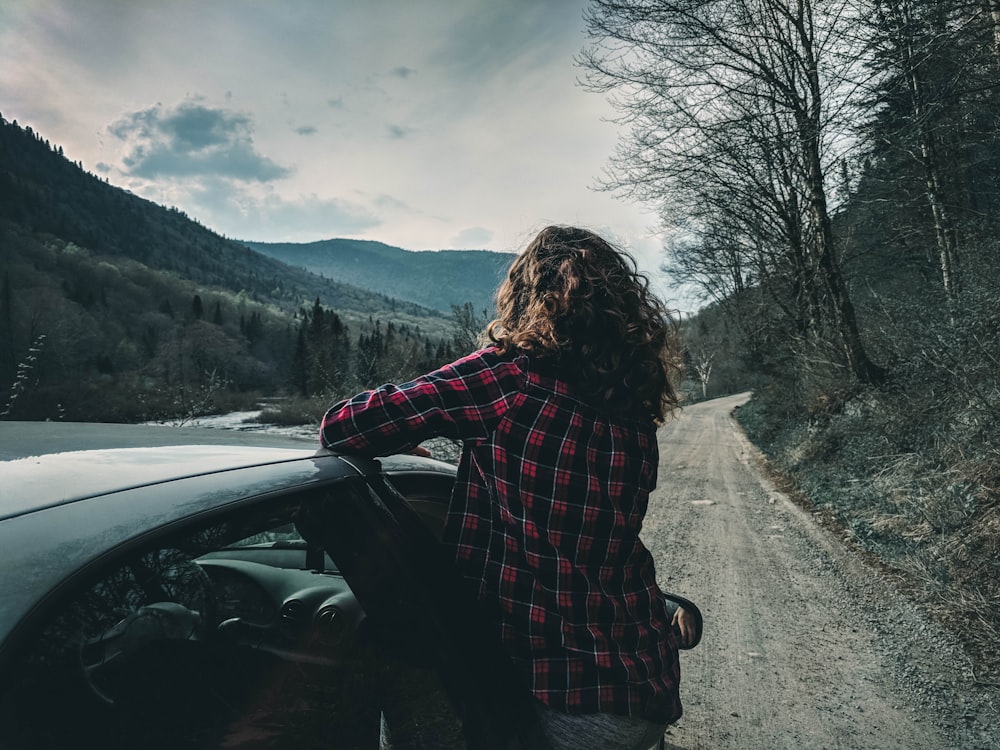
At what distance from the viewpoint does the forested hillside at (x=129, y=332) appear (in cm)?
1306

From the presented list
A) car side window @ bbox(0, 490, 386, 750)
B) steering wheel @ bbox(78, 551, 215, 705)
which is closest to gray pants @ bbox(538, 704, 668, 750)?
car side window @ bbox(0, 490, 386, 750)

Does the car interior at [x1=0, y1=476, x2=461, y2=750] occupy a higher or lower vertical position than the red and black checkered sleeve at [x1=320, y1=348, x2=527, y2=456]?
lower

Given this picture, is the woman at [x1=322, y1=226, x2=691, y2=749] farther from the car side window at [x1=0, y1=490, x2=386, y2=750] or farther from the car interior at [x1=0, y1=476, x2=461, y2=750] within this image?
the car side window at [x1=0, y1=490, x2=386, y2=750]

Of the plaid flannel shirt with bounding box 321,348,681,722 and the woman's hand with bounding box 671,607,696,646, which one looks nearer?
the plaid flannel shirt with bounding box 321,348,681,722

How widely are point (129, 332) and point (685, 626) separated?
8920 cm

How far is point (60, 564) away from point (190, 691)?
39 cm

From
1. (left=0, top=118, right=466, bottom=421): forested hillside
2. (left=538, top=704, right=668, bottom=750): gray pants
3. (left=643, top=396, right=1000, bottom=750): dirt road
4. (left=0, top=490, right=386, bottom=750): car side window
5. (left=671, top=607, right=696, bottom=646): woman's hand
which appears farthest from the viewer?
(left=0, top=118, right=466, bottom=421): forested hillside

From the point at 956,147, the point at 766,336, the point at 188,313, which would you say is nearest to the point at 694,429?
the point at 766,336

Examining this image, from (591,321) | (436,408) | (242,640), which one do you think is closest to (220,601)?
(242,640)

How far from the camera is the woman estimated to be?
4.60 feet

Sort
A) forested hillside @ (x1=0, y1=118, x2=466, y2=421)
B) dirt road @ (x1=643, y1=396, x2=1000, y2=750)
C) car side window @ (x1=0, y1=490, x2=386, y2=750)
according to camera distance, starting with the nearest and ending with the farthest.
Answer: car side window @ (x1=0, y1=490, x2=386, y2=750), dirt road @ (x1=643, y1=396, x2=1000, y2=750), forested hillside @ (x1=0, y1=118, x2=466, y2=421)

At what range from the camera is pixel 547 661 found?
1.40 metres

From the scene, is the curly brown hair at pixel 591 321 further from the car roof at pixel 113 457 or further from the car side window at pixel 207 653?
the car side window at pixel 207 653

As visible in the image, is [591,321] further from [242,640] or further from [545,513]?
[242,640]
